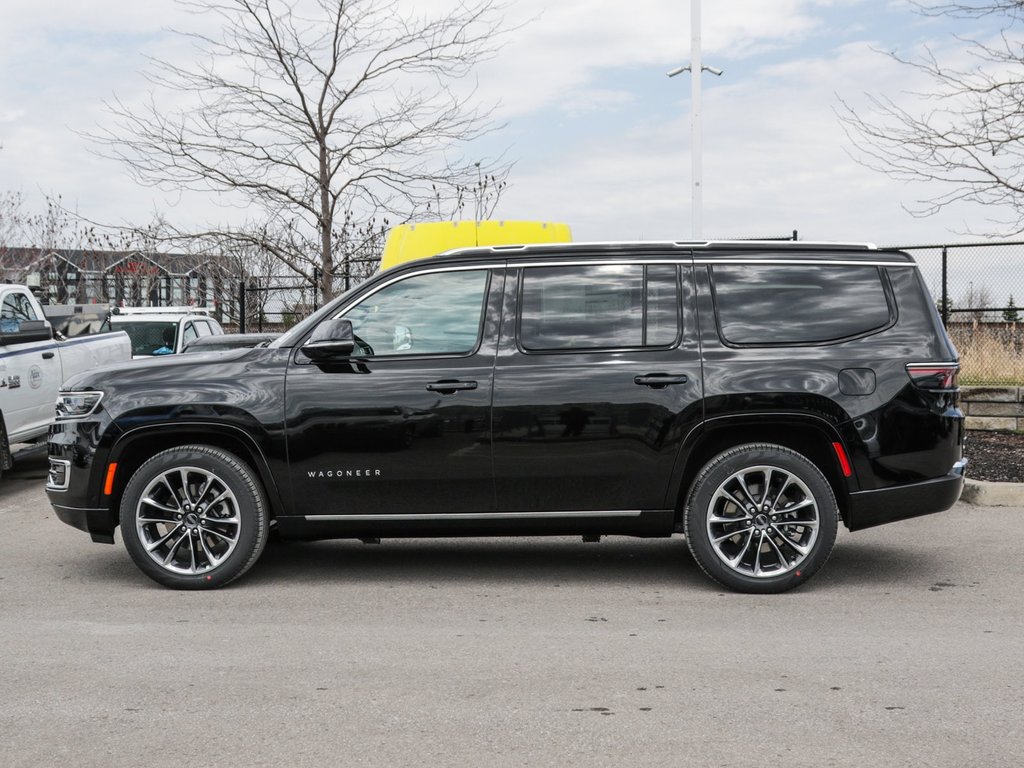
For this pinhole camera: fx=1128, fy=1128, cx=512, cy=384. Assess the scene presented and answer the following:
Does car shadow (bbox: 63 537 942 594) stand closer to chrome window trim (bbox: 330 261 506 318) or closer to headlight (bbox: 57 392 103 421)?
headlight (bbox: 57 392 103 421)

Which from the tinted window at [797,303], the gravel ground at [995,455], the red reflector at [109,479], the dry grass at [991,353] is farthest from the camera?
the dry grass at [991,353]

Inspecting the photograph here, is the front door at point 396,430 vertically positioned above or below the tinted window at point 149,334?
below

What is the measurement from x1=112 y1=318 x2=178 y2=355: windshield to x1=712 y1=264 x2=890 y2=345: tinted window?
12508 millimetres

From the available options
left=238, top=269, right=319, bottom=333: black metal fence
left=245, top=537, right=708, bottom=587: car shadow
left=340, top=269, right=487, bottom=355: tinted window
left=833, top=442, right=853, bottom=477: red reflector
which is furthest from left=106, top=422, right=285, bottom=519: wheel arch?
left=238, top=269, right=319, bottom=333: black metal fence

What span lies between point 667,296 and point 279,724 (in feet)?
11.0

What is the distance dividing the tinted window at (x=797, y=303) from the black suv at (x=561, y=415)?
12 millimetres

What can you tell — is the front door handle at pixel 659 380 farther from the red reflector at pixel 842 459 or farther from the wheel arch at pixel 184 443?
the wheel arch at pixel 184 443

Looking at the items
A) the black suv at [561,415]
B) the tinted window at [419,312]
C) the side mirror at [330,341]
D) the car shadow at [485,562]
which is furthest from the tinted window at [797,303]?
the side mirror at [330,341]

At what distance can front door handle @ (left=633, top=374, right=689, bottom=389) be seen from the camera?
247 inches

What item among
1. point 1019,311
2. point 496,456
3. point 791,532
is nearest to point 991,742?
point 791,532

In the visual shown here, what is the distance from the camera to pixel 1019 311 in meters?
16.0

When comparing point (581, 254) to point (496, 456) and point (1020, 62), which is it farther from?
point (1020, 62)

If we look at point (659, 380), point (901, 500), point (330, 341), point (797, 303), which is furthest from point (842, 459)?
point (330, 341)

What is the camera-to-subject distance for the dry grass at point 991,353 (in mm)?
14914
